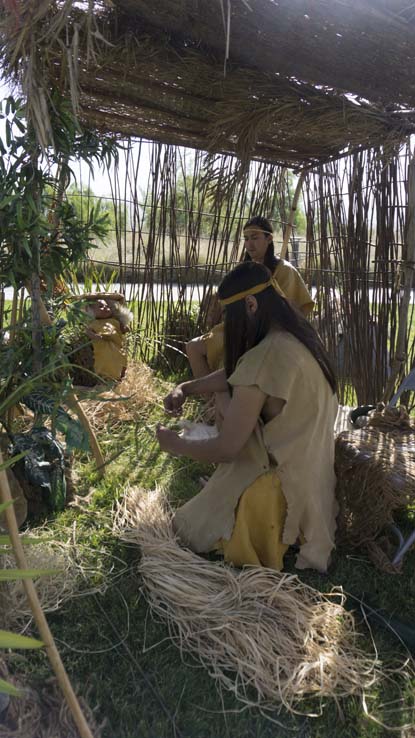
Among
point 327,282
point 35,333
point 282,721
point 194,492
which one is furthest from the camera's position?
point 327,282

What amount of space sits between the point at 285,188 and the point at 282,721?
13.2ft

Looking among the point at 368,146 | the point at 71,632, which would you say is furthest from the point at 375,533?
the point at 368,146

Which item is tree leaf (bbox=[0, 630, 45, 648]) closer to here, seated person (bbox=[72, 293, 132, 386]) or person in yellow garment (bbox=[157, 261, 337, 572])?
person in yellow garment (bbox=[157, 261, 337, 572])

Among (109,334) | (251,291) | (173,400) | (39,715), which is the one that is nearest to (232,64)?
(251,291)

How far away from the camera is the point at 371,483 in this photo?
Result: 93.3 inches

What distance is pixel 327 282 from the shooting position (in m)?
4.36

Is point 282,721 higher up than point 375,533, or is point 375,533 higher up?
point 375,533

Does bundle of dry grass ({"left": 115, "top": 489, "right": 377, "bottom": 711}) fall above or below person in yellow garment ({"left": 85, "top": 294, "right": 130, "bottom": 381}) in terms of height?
below

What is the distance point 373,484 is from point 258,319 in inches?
30.7

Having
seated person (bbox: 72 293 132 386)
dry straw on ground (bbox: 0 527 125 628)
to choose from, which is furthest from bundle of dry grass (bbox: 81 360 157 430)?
dry straw on ground (bbox: 0 527 125 628)

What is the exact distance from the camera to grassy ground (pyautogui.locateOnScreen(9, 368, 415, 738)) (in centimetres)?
165

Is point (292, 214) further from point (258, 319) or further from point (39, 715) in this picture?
point (39, 715)

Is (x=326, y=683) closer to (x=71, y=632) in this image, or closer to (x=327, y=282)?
(x=71, y=632)

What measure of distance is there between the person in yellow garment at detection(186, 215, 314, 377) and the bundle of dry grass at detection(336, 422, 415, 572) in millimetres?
1144
